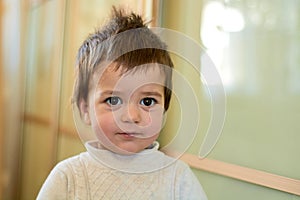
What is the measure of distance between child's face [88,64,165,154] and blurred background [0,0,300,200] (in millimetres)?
101

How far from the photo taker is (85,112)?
612mm

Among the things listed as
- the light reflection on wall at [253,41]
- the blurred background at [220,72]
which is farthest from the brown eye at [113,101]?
the light reflection on wall at [253,41]

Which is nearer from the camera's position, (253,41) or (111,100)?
(111,100)

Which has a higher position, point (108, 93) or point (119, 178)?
point (108, 93)

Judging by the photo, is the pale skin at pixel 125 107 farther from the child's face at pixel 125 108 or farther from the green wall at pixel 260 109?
the green wall at pixel 260 109

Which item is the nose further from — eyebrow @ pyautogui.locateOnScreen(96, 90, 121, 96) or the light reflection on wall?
the light reflection on wall

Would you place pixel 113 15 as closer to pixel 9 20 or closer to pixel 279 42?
pixel 279 42

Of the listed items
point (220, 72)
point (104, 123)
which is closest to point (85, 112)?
point (104, 123)

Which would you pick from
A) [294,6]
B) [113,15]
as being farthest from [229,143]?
[113,15]

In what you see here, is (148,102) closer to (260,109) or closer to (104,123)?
(104,123)

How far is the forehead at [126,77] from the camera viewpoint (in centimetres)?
57

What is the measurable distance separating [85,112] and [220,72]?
49 cm

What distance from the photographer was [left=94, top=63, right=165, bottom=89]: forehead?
57 cm

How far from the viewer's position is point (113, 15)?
645mm
